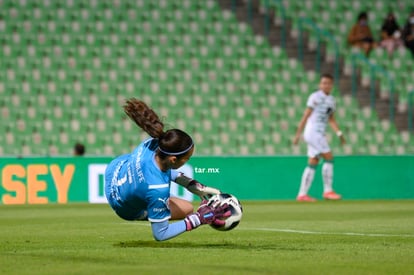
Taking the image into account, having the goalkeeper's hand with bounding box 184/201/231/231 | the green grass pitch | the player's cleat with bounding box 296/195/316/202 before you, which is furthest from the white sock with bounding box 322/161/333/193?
the goalkeeper's hand with bounding box 184/201/231/231

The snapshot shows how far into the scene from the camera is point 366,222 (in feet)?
44.0

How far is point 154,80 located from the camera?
24.3 metres

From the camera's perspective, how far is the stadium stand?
76.2 feet

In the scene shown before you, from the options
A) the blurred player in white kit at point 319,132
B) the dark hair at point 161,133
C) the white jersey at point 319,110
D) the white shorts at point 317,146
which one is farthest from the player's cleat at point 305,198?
the dark hair at point 161,133

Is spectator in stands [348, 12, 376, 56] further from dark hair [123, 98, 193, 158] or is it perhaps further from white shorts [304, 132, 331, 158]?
dark hair [123, 98, 193, 158]

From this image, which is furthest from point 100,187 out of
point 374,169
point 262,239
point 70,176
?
point 262,239

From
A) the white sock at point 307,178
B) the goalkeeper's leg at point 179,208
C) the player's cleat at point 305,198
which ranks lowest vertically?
the player's cleat at point 305,198

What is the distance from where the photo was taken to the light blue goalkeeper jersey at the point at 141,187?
9.57 metres

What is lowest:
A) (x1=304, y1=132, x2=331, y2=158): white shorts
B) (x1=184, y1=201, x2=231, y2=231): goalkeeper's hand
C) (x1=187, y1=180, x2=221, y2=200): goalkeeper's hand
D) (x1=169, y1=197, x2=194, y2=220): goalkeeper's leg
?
(x1=304, y1=132, x2=331, y2=158): white shorts

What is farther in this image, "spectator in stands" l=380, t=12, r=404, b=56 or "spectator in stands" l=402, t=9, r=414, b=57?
"spectator in stands" l=380, t=12, r=404, b=56

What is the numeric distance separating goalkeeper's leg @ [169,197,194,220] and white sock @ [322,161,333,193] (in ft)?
27.1

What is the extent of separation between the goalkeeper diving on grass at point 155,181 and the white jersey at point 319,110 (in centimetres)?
886

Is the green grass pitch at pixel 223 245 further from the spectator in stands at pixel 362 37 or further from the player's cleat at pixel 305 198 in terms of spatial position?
the spectator in stands at pixel 362 37

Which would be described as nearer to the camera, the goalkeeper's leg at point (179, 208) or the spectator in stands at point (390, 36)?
the goalkeeper's leg at point (179, 208)
